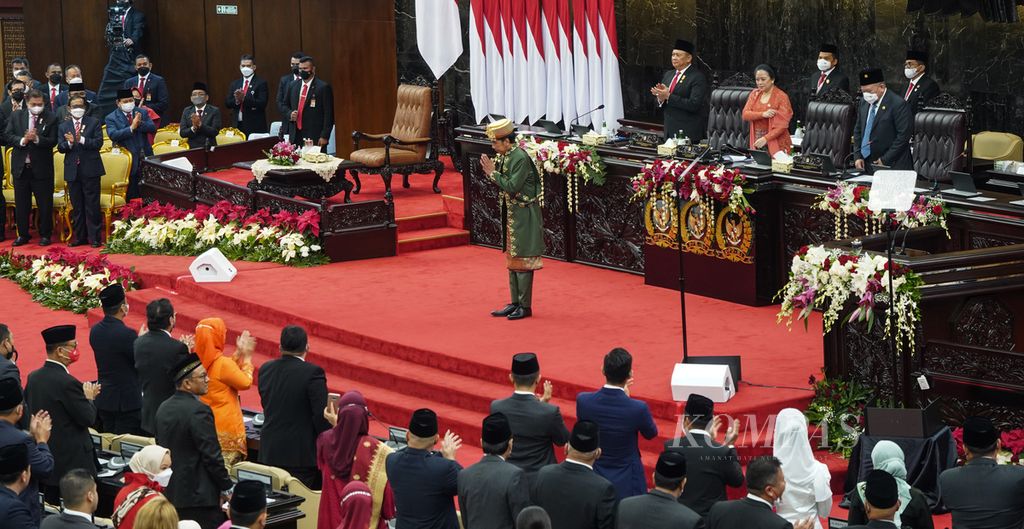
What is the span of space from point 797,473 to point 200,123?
12133 millimetres

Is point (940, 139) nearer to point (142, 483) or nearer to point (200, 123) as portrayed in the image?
point (142, 483)

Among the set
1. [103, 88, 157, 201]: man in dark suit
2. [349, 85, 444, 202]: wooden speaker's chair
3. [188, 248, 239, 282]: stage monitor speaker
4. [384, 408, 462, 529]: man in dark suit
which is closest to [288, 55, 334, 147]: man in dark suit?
[349, 85, 444, 202]: wooden speaker's chair

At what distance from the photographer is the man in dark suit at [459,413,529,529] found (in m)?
6.57

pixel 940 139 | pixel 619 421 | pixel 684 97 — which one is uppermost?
pixel 684 97

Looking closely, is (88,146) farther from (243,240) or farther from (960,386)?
(960,386)

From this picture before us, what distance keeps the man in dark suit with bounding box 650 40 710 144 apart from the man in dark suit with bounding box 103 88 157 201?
6.29 meters

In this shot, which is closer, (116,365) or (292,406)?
(292,406)

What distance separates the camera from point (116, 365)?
956 centimetres

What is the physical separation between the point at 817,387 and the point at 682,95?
5116 mm

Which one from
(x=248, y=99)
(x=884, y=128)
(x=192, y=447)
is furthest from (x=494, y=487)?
(x=248, y=99)

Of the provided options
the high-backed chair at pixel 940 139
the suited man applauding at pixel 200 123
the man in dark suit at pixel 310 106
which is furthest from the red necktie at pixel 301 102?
the high-backed chair at pixel 940 139

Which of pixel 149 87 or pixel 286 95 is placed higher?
pixel 149 87

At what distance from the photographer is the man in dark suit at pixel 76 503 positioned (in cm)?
630

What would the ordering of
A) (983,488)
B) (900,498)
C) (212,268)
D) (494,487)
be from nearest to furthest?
(494,487) < (983,488) < (900,498) < (212,268)
